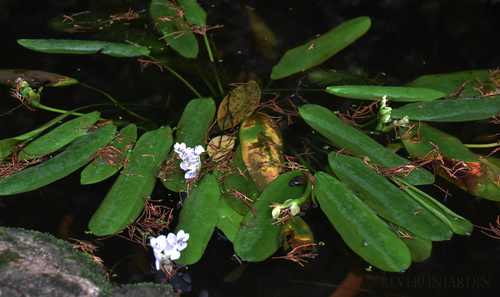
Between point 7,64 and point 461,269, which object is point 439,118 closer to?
point 461,269

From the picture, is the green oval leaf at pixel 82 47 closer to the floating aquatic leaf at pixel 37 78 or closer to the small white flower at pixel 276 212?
the floating aquatic leaf at pixel 37 78

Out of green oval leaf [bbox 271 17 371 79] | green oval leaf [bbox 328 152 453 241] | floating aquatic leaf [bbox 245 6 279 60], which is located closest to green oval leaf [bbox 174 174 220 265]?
green oval leaf [bbox 328 152 453 241]

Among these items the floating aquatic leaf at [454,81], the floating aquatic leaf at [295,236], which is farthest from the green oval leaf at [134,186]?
the floating aquatic leaf at [454,81]

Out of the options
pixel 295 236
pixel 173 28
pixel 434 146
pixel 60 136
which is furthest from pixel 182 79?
pixel 434 146

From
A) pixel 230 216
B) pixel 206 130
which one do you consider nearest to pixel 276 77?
pixel 206 130

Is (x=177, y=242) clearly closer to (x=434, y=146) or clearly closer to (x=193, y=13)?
(x=434, y=146)
